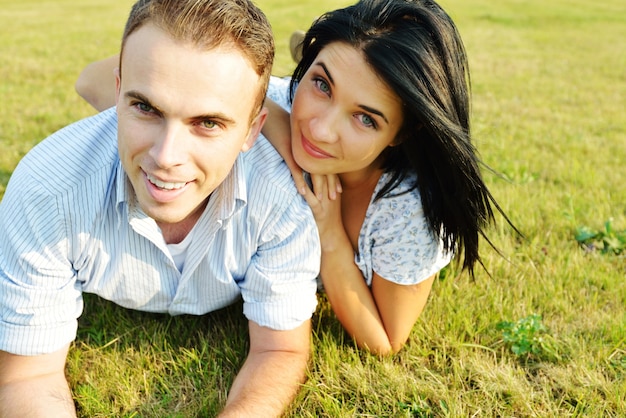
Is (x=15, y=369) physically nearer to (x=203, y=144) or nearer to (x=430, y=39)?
(x=203, y=144)

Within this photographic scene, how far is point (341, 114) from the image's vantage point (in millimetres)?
3102

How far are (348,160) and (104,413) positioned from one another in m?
1.63

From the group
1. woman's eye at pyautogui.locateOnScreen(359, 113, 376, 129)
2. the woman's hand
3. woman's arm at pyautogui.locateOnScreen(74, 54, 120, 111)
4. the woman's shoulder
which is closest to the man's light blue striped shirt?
the woman's hand

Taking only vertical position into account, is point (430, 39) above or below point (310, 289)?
above

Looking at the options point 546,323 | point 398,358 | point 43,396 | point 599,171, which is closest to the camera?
point 43,396

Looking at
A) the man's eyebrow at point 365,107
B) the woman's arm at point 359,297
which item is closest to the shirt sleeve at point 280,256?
the woman's arm at point 359,297

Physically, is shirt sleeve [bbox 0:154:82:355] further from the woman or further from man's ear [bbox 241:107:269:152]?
the woman

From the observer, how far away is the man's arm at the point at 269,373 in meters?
2.89

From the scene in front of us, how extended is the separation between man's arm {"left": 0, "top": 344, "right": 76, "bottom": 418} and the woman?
4.61 feet

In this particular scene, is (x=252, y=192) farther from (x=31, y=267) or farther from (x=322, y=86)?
(x=31, y=267)

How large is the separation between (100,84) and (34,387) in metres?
2.32

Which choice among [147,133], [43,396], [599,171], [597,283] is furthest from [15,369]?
[599,171]

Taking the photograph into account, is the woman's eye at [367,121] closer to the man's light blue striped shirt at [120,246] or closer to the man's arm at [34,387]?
the man's light blue striped shirt at [120,246]

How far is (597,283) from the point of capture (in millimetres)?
4137
